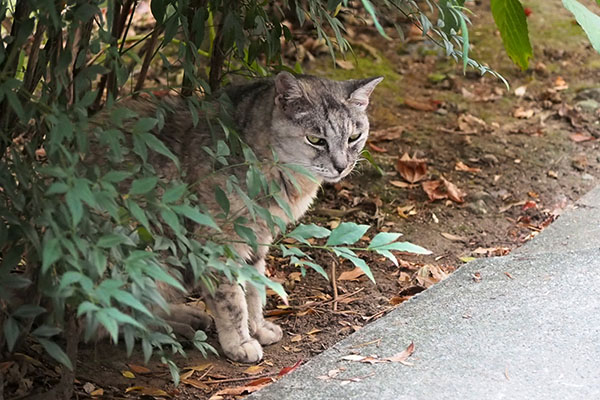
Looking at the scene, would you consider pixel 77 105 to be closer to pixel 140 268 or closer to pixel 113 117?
pixel 113 117

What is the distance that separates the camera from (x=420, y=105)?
5.95 meters

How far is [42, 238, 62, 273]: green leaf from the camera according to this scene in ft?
6.28

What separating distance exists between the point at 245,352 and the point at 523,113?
3.18 meters

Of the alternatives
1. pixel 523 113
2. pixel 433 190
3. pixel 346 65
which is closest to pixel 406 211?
pixel 433 190

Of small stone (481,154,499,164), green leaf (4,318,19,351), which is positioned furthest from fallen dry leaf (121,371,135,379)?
small stone (481,154,499,164)

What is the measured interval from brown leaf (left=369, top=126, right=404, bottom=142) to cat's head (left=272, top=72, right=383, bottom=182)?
1853 millimetres

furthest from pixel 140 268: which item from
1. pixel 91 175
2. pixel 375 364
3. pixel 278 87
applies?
pixel 278 87

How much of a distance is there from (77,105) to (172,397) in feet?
4.56

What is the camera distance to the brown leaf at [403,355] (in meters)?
2.96

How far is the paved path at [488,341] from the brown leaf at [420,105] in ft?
7.58

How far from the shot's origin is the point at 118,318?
1882 millimetres

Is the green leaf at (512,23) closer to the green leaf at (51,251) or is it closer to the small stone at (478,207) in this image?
the green leaf at (51,251)

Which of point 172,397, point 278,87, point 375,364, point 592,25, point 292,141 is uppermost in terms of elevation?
point 592,25

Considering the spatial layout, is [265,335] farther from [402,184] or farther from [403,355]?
[402,184]
